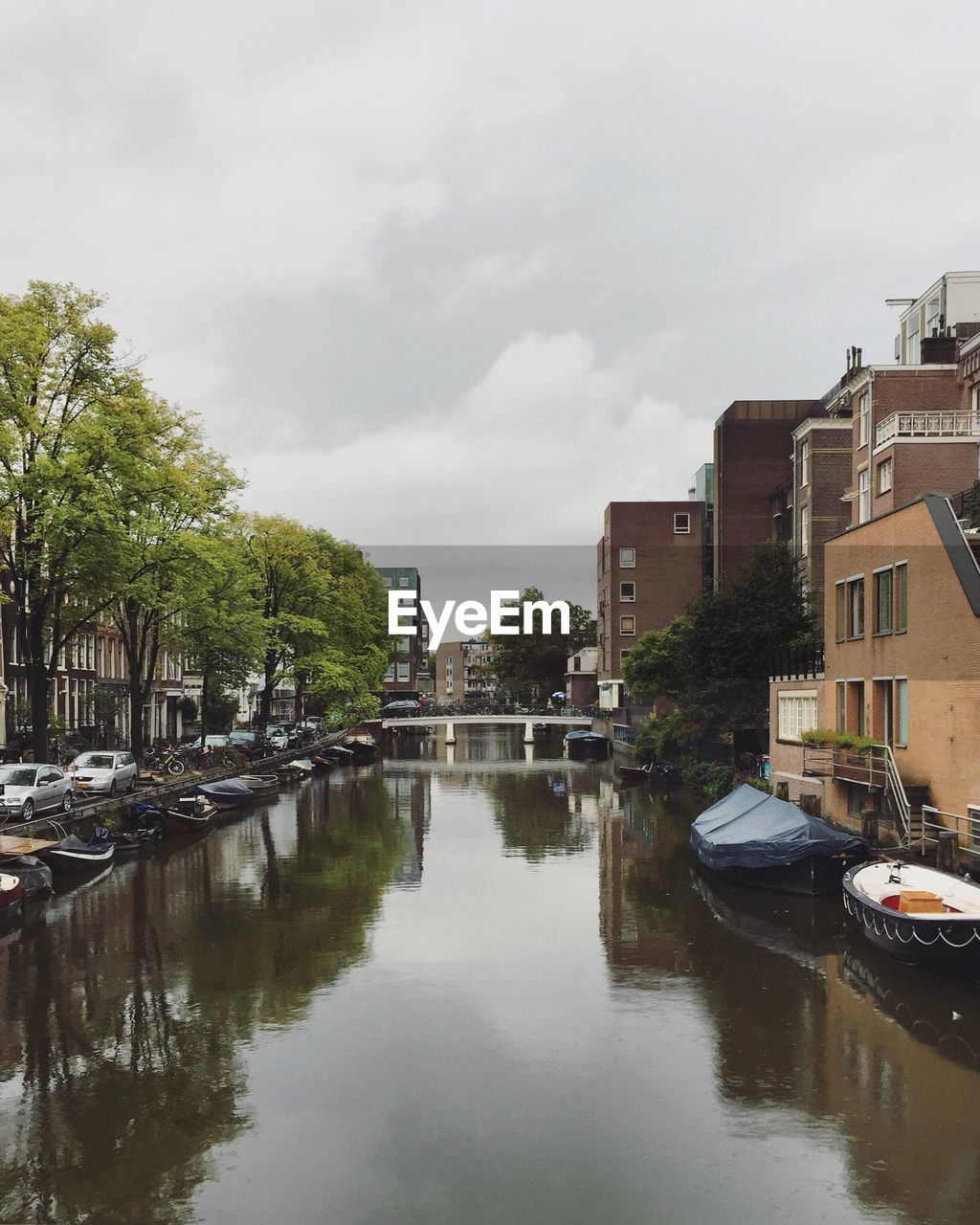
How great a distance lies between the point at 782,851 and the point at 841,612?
11.2 m

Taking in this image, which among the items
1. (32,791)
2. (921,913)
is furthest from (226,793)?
(921,913)

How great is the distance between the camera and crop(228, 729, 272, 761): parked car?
69.8 m

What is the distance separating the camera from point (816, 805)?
39000mm

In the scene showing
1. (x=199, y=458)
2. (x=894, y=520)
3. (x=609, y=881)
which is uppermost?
(x=199, y=458)

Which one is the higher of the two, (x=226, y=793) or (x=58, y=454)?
(x=58, y=454)

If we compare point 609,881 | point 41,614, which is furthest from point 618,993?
point 41,614

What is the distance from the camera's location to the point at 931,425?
1818 inches

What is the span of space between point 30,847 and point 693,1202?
919 inches

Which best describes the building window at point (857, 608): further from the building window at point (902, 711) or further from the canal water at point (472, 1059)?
the canal water at point (472, 1059)

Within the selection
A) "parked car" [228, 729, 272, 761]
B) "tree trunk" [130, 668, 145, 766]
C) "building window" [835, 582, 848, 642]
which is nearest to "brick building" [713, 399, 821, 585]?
"parked car" [228, 729, 272, 761]

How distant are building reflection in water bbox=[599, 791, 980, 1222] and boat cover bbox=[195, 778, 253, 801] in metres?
22.7

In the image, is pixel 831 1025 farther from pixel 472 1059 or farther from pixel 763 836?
pixel 763 836

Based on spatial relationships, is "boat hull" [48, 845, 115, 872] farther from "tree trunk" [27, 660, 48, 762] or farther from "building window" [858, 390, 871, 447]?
"building window" [858, 390, 871, 447]

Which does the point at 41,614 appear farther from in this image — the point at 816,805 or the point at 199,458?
the point at 816,805
